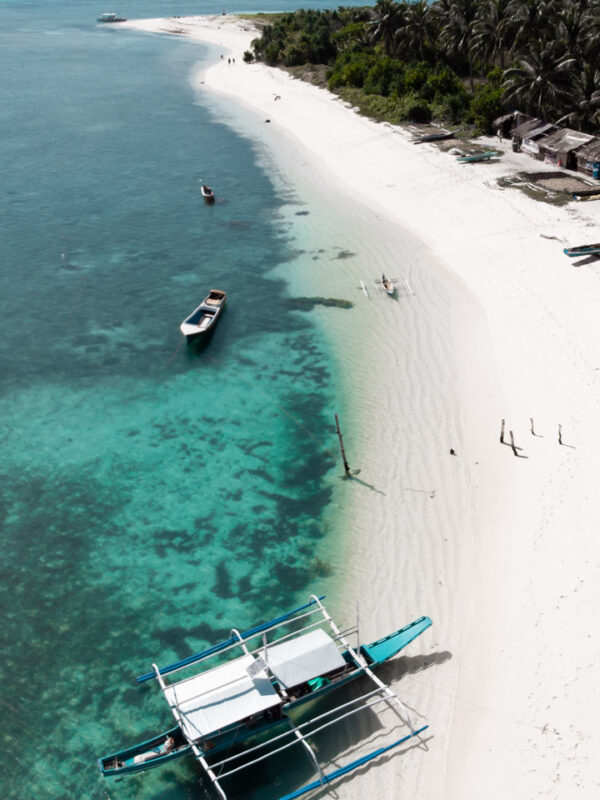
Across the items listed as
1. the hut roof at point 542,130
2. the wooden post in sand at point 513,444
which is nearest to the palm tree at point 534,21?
the hut roof at point 542,130

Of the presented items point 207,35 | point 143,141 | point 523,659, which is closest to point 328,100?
point 143,141

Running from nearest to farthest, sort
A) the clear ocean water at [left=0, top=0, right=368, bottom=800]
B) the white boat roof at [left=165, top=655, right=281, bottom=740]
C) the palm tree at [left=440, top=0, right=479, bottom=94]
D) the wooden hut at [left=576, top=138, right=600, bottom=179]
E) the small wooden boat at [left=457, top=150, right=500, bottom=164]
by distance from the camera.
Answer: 1. the white boat roof at [left=165, top=655, right=281, bottom=740]
2. the clear ocean water at [left=0, top=0, right=368, bottom=800]
3. the wooden hut at [left=576, top=138, right=600, bottom=179]
4. the small wooden boat at [left=457, top=150, right=500, bottom=164]
5. the palm tree at [left=440, top=0, right=479, bottom=94]

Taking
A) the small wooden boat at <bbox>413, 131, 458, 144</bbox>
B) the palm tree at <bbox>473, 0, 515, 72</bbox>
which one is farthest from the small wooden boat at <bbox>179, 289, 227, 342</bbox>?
the palm tree at <bbox>473, 0, 515, 72</bbox>

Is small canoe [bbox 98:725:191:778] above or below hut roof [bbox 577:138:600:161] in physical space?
below

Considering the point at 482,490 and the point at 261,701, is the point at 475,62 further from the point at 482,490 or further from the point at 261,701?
the point at 261,701

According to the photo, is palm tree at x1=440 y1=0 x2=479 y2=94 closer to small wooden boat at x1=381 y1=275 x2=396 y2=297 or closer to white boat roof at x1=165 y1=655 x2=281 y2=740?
small wooden boat at x1=381 y1=275 x2=396 y2=297

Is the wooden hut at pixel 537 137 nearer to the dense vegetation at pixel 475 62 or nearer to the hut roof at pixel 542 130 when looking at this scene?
the hut roof at pixel 542 130
